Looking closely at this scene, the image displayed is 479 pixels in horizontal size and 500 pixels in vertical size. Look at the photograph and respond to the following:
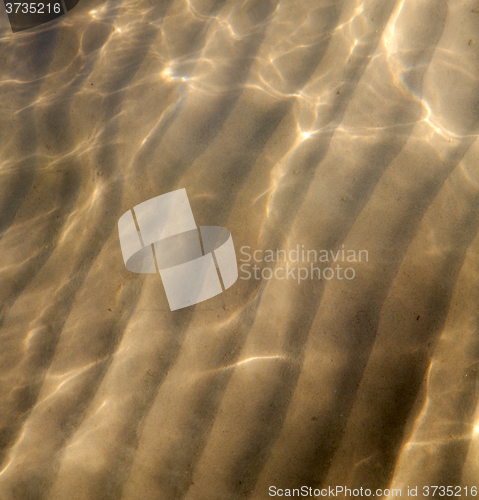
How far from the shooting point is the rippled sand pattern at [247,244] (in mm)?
2029

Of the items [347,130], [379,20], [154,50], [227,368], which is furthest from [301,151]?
[227,368]

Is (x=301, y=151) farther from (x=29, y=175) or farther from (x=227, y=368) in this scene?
(x=29, y=175)

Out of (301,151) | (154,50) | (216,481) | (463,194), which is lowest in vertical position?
(216,481)

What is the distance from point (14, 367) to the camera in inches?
83.7

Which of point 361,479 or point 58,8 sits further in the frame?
point 58,8

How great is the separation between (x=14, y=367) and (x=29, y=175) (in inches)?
55.3

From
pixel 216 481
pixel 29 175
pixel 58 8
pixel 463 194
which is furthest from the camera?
pixel 58 8

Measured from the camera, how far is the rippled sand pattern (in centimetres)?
203

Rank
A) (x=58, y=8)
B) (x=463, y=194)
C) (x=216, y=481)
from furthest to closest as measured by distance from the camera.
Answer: (x=58, y=8), (x=463, y=194), (x=216, y=481)

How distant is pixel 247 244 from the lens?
219cm

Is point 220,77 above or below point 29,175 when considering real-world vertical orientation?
above

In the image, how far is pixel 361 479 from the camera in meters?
2.03

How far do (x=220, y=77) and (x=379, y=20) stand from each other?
1.30 meters

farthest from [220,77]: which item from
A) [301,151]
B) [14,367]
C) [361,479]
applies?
[361,479]
